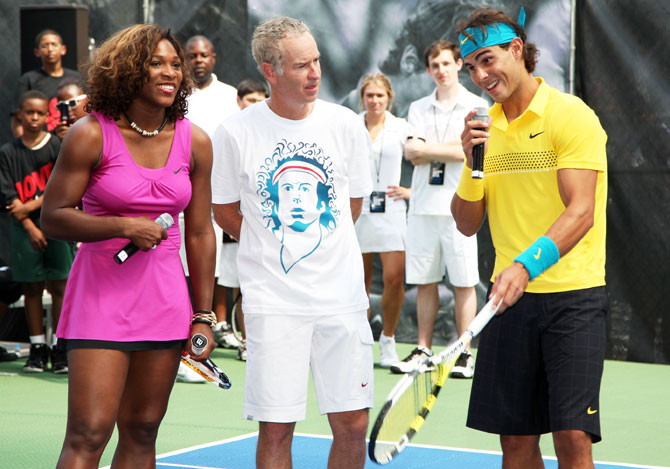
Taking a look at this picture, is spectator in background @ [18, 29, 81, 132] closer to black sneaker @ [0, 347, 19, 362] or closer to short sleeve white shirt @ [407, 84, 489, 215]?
black sneaker @ [0, 347, 19, 362]

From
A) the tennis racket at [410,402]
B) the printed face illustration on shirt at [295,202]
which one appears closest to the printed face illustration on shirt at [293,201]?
the printed face illustration on shirt at [295,202]

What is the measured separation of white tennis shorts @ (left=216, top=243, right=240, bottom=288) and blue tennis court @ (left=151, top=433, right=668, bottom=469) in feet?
10.9

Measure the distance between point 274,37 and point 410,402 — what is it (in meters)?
1.53

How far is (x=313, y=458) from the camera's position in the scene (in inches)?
215

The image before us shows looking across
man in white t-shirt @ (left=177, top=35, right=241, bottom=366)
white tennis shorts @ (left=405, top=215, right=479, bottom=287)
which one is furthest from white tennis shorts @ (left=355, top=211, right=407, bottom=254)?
man in white t-shirt @ (left=177, top=35, right=241, bottom=366)

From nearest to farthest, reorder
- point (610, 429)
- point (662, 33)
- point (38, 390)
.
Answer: point (610, 429), point (38, 390), point (662, 33)

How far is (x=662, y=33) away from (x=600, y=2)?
0.60 meters

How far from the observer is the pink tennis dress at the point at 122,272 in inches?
142

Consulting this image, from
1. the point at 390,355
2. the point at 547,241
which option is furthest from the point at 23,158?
the point at 547,241

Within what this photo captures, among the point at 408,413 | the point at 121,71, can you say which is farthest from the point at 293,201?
the point at 408,413

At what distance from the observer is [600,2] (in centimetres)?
855

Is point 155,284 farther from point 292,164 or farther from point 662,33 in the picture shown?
point 662,33

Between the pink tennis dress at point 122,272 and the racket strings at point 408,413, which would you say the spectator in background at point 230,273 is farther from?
the racket strings at point 408,413

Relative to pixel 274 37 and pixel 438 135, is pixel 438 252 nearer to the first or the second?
pixel 438 135
